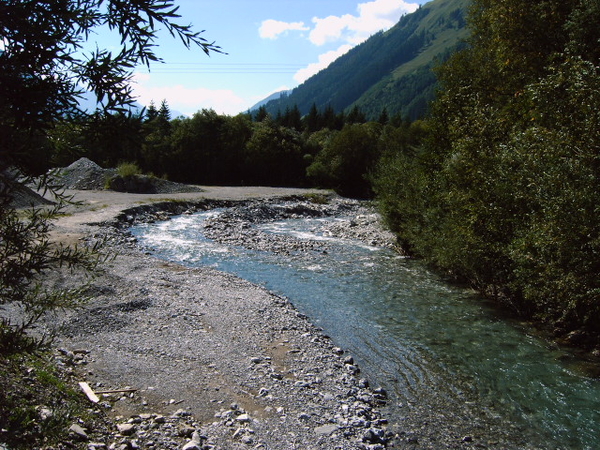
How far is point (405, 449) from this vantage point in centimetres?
766

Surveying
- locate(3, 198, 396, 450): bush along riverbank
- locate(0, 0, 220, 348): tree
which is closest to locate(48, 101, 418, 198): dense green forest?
locate(3, 198, 396, 450): bush along riverbank

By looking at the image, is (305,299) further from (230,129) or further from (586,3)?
(230,129)

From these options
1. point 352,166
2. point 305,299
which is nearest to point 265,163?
point 352,166

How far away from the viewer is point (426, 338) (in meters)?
13.0

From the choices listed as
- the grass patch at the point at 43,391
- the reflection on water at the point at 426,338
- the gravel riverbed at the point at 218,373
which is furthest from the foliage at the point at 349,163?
the grass patch at the point at 43,391

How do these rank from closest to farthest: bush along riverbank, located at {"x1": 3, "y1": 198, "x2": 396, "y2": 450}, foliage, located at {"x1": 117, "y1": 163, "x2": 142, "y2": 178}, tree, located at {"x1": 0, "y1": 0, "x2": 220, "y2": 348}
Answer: tree, located at {"x1": 0, "y1": 0, "x2": 220, "y2": 348} < bush along riverbank, located at {"x1": 3, "y1": 198, "x2": 396, "y2": 450} < foliage, located at {"x1": 117, "y1": 163, "x2": 142, "y2": 178}

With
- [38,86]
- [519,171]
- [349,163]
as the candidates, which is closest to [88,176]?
[349,163]

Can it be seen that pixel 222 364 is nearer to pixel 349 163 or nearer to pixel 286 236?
pixel 286 236

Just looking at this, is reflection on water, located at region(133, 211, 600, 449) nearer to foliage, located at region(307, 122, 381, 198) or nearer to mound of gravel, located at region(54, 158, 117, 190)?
mound of gravel, located at region(54, 158, 117, 190)

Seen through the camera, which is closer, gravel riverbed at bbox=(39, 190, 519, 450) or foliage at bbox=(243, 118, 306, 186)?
gravel riverbed at bbox=(39, 190, 519, 450)

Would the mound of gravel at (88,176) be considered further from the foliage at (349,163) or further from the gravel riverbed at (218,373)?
the gravel riverbed at (218,373)

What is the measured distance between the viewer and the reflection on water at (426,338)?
9469mm

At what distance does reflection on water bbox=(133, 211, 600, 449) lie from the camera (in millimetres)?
9469

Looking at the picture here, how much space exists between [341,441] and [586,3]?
47.9 feet
